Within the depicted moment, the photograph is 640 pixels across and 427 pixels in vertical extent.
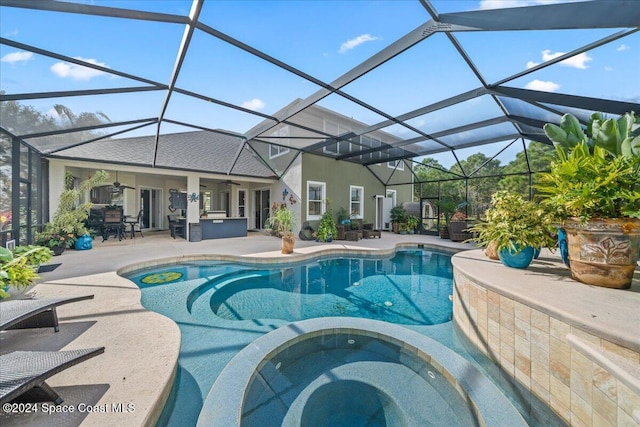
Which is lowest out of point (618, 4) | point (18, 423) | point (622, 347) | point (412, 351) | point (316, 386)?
point (316, 386)

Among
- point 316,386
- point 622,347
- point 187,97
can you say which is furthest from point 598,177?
point 187,97

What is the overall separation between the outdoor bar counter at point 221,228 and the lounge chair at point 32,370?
28.7 feet

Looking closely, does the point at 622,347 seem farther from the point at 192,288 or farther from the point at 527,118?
the point at 527,118

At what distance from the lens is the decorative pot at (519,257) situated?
11.3 ft

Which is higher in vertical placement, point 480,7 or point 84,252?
point 480,7

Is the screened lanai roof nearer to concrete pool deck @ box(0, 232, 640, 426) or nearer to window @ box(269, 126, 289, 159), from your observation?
window @ box(269, 126, 289, 159)

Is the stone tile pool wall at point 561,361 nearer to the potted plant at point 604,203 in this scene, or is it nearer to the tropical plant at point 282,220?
the potted plant at point 604,203

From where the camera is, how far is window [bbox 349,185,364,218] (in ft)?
42.4

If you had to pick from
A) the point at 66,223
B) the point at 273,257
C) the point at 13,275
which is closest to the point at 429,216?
the point at 273,257

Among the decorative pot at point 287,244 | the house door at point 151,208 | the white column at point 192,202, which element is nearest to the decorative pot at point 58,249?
the white column at point 192,202

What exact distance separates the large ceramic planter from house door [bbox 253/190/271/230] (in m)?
11.8

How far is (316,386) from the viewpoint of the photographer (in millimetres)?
2566

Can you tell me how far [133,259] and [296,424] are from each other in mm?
6438

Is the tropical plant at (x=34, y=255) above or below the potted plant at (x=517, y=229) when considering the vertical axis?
below
